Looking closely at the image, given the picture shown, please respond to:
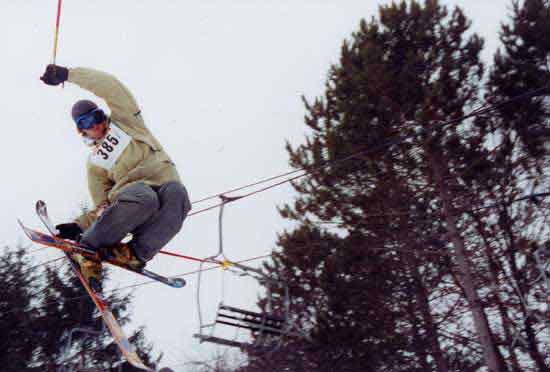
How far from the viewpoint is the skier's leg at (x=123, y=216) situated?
373 cm

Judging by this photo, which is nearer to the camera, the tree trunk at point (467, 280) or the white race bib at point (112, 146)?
the white race bib at point (112, 146)

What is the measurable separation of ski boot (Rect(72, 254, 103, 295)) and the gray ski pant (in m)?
0.31

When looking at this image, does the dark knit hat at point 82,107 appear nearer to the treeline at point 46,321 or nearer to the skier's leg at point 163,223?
the skier's leg at point 163,223

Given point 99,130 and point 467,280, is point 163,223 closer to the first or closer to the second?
point 99,130

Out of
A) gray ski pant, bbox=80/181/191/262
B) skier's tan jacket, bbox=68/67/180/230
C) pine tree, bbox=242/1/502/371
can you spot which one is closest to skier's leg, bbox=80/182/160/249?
gray ski pant, bbox=80/181/191/262

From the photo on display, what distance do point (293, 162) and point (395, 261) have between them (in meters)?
2.88

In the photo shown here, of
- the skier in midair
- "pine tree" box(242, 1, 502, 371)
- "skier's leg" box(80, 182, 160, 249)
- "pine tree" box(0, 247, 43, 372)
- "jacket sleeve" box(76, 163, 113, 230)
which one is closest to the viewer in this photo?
"skier's leg" box(80, 182, 160, 249)

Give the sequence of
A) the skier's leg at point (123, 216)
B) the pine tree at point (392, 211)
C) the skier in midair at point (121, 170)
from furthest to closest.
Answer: the pine tree at point (392, 211) → the skier in midair at point (121, 170) → the skier's leg at point (123, 216)

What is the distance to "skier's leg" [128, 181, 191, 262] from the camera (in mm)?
3943

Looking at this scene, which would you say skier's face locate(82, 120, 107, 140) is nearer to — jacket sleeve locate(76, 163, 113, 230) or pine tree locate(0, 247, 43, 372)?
jacket sleeve locate(76, 163, 113, 230)

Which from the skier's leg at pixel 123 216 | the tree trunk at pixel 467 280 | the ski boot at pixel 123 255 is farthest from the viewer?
the tree trunk at pixel 467 280

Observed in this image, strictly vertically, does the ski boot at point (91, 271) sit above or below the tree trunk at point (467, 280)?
below

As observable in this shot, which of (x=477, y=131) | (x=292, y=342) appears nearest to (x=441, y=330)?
(x=292, y=342)

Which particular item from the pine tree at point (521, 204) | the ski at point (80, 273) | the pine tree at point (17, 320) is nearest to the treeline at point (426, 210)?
the pine tree at point (521, 204)
